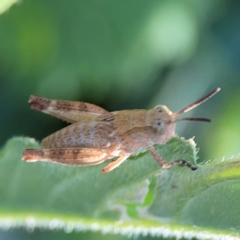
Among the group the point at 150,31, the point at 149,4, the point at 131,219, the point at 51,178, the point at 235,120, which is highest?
the point at 149,4

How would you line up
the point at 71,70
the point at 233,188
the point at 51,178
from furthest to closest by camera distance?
the point at 71,70 → the point at 51,178 → the point at 233,188

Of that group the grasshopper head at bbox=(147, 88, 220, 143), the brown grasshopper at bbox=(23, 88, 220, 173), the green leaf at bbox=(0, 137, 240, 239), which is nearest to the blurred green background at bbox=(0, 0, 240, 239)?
the brown grasshopper at bbox=(23, 88, 220, 173)

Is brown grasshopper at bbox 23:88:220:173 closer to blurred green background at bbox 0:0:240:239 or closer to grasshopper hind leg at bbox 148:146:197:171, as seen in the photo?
grasshopper hind leg at bbox 148:146:197:171

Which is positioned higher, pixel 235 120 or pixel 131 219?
pixel 235 120

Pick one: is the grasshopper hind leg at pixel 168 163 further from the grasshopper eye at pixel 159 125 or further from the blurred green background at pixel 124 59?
the blurred green background at pixel 124 59

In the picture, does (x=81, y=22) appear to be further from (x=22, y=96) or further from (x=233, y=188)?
(x=233, y=188)

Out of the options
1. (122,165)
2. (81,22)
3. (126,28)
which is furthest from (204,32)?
(122,165)
